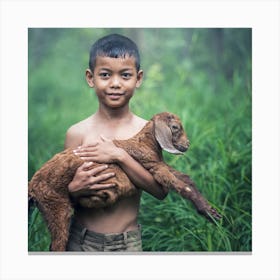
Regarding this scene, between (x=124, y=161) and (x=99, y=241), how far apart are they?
0.50 meters

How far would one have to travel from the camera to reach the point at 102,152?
10.0ft

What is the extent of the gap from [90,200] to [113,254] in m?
0.37

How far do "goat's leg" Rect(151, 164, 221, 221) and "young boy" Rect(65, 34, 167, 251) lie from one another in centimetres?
7

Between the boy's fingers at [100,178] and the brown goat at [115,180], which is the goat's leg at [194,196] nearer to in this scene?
the brown goat at [115,180]

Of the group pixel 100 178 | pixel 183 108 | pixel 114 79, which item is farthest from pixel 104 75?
pixel 183 108

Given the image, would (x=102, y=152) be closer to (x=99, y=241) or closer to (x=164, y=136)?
(x=164, y=136)

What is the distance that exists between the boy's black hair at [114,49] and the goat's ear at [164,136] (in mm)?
373

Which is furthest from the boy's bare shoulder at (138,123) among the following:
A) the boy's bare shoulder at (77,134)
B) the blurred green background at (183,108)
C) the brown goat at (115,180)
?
the blurred green background at (183,108)

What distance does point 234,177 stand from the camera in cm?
412

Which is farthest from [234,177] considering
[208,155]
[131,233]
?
[131,233]

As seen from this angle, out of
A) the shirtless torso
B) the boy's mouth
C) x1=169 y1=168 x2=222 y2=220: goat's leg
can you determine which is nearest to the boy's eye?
the boy's mouth

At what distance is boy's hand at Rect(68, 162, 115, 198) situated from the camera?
2984mm

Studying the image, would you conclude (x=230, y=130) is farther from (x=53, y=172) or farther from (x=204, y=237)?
(x=53, y=172)

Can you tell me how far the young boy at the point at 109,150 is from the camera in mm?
3020
